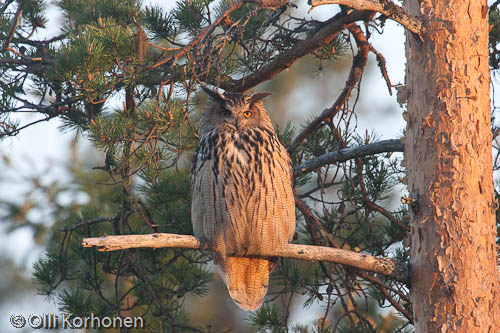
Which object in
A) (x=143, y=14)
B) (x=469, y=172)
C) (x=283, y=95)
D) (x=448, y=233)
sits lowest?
(x=448, y=233)

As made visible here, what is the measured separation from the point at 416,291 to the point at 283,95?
7.29 m

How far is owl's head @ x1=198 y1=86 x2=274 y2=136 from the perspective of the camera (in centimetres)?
315

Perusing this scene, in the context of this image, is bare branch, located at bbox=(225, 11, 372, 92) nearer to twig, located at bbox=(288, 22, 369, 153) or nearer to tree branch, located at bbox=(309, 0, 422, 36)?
twig, located at bbox=(288, 22, 369, 153)

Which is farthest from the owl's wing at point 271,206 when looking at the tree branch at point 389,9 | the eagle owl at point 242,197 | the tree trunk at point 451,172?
the tree branch at point 389,9

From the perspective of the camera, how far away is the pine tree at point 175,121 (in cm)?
248

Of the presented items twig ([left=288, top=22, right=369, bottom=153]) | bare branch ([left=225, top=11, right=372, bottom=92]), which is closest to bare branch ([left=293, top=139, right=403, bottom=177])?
twig ([left=288, top=22, right=369, bottom=153])

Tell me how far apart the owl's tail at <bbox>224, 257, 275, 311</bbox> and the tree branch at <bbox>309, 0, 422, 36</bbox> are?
140 centimetres

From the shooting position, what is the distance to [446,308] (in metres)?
2.20

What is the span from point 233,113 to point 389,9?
1129 mm

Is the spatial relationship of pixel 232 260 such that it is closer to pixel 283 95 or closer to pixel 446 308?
pixel 446 308

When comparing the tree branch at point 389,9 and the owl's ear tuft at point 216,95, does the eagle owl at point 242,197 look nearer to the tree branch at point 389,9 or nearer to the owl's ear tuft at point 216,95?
the owl's ear tuft at point 216,95

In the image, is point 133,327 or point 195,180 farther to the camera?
point 133,327

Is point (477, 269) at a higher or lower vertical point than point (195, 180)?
lower

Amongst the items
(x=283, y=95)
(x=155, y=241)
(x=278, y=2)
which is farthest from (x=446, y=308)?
(x=283, y=95)
